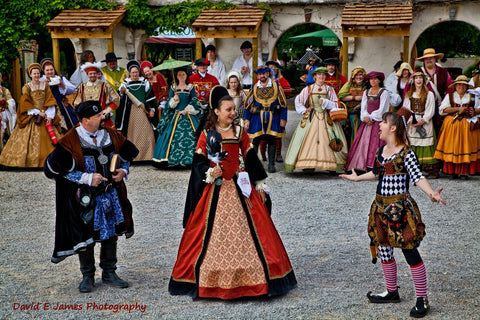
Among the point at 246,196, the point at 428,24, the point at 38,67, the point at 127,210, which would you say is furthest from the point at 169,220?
the point at 428,24

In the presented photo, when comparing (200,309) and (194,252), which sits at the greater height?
(194,252)

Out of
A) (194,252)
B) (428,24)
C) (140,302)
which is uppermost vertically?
(428,24)

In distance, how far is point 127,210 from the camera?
5293 millimetres

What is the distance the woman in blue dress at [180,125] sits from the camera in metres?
10.2

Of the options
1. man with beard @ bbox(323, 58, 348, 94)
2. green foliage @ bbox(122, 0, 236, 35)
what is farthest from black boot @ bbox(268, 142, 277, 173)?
green foliage @ bbox(122, 0, 236, 35)

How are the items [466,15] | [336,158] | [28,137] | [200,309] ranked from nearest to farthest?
[200,309], [336,158], [28,137], [466,15]

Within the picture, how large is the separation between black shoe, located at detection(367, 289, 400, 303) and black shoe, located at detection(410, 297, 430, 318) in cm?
25

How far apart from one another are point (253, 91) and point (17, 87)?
25.1 ft

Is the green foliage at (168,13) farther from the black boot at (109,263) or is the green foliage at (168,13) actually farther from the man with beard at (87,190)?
the black boot at (109,263)

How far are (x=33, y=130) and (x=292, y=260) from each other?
20.0 feet

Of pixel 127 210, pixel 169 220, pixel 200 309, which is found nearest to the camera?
pixel 200 309

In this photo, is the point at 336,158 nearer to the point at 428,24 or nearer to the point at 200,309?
the point at 428,24

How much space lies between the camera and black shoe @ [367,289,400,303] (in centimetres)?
479

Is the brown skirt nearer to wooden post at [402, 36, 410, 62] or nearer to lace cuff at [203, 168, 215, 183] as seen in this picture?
lace cuff at [203, 168, 215, 183]
